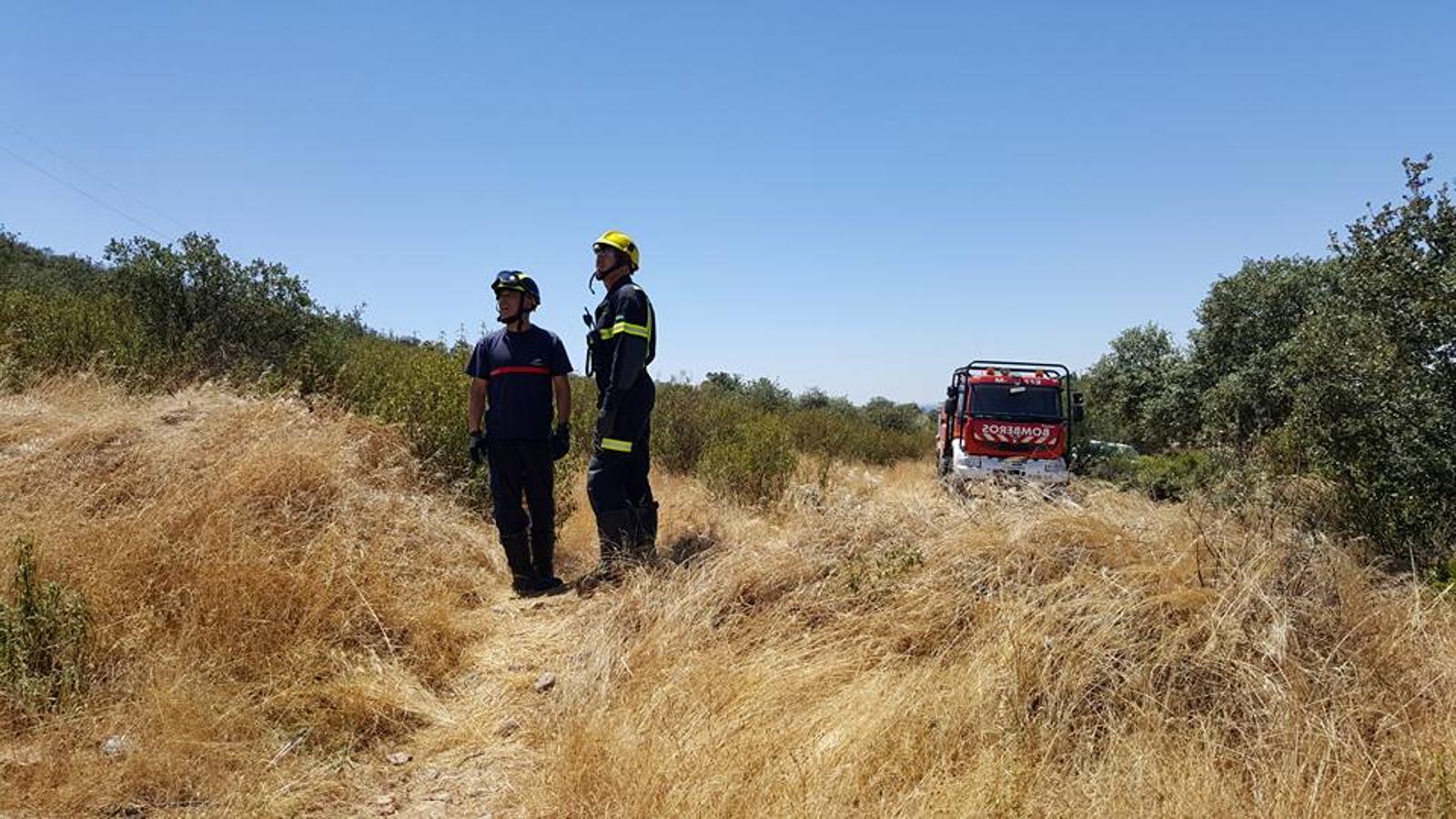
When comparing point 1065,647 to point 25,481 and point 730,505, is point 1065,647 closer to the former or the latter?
point 730,505

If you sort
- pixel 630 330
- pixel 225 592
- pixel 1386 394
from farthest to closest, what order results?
1. pixel 1386 394
2. pixel 630 330
3. pixel 225 592

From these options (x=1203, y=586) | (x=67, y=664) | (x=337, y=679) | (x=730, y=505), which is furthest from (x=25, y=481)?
(x=1203, y=586)

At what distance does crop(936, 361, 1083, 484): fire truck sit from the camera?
37.6 ft

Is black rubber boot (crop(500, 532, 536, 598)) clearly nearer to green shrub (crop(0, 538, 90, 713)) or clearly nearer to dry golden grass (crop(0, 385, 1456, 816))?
dry golden grass (crop(0, 385, 1456, 816))

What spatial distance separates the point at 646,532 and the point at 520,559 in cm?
78

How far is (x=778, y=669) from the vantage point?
302 cm

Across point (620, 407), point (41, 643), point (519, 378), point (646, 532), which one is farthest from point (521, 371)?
point (41, 643)

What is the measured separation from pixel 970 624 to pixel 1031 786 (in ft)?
2.91

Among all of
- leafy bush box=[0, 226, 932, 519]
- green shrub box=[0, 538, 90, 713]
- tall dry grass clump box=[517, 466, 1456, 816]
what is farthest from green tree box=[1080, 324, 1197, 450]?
green shrub box=[0, 538, 90, 713]

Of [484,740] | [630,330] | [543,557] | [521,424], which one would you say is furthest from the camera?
[543,557]

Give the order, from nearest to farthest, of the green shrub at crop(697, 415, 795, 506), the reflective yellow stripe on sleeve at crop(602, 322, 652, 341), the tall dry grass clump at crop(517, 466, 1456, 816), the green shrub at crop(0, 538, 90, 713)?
the tall dry grass clump at crop(517, 466, 1456, 816) → the green shrub at crop(0, 538, 90, 713) → the reflective yellow stripe on sleeve at crop(602, 322, 652, 341) → the green shrub at crop(697, 415, 795, 506)

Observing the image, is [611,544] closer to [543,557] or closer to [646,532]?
[646,532]

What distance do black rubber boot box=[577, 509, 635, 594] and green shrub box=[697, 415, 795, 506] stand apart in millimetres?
2923

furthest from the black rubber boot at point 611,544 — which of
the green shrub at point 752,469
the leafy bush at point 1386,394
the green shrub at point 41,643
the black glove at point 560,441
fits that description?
the leafy bush at point 1386,394
